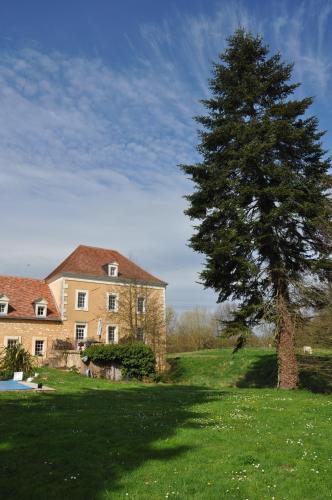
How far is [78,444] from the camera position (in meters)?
7.85

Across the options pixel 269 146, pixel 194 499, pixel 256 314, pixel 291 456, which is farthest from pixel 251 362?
pixel 194 499

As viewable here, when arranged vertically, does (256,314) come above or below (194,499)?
above

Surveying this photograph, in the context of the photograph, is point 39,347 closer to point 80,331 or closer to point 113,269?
point 80,331

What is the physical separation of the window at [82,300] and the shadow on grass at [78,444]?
1059 inches

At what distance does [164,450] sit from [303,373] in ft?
62.9

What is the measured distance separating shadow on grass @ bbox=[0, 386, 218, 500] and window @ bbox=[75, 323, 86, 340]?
1052 inches

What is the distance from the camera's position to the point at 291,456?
23.7ft

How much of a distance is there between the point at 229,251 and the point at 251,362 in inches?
598

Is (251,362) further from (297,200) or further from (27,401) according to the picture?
(27,401)

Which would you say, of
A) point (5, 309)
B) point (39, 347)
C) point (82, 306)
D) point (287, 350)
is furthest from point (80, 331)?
point (287, 350)

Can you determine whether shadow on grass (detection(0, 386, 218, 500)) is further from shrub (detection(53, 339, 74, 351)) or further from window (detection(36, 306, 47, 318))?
window (detection(36, 306, 47, 318))

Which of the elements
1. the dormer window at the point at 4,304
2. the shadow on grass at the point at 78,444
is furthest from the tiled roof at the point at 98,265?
the shadow on grass at the point at 78,444

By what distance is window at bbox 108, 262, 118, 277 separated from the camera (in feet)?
139

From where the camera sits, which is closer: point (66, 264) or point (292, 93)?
point (292, 93)
